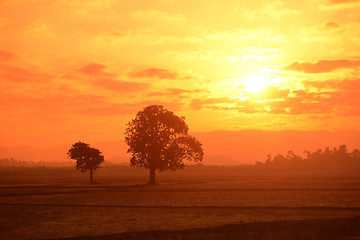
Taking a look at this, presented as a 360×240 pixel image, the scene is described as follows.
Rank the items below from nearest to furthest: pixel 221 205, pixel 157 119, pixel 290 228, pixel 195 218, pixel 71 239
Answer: pixel 71 239, pixel 290 228, pixel 195 218, pixel 221 205, pixel 157 119

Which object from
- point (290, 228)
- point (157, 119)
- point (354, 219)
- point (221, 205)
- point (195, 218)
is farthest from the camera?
point (157, 119)

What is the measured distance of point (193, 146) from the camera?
105 m

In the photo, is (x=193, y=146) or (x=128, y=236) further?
(x=193, y=146)

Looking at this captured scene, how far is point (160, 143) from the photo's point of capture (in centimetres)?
10362

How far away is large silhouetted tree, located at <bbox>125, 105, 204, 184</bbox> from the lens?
10344cm

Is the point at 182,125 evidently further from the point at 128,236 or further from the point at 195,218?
the point at 128,236

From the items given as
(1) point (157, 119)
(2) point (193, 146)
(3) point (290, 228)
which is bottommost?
(3) point (290, 228)

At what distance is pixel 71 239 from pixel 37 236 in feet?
9.68

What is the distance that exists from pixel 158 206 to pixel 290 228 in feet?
66.0

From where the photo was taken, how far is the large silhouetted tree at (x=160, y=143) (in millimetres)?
103438

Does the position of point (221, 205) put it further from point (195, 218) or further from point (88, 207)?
point (88, 207)

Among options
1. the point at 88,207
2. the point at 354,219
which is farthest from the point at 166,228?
the point at 88,207

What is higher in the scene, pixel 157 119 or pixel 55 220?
pixel 157 119

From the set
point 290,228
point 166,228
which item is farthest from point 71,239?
point 290,228
